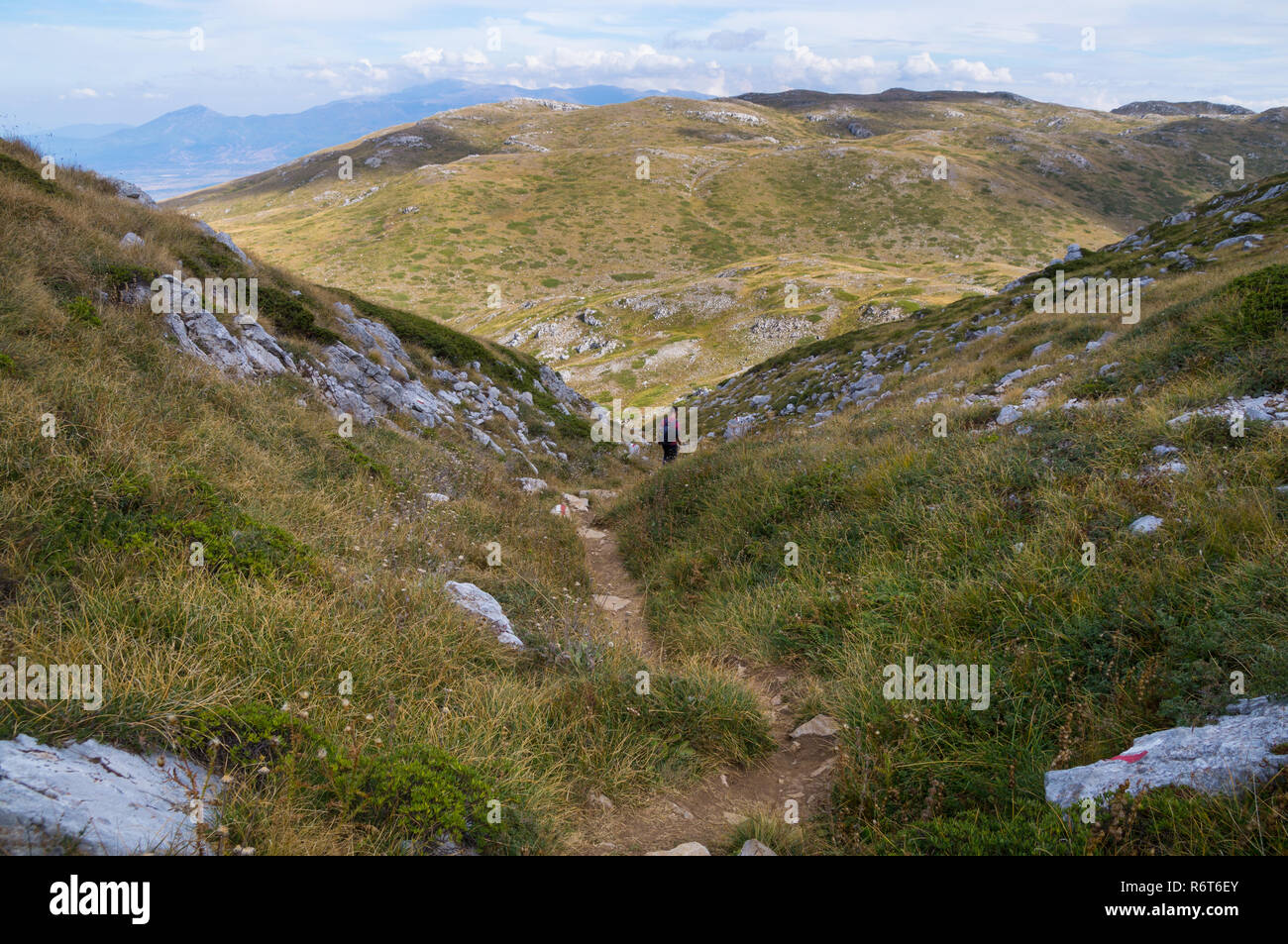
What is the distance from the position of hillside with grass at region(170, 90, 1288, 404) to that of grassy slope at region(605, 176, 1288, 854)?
3619 cm

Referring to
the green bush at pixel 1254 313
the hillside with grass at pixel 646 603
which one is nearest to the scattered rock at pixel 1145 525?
the hillside with grass at pixel 646 603

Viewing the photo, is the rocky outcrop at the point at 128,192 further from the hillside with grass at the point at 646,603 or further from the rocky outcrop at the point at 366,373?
the rocky outcrop at the point at 366,373

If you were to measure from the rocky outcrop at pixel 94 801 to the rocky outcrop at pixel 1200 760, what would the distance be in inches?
186

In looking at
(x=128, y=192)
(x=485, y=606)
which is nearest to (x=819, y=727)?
(x=485, y=606)

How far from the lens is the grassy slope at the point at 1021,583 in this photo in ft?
12.6

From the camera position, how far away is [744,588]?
7785mm

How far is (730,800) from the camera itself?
456 centimetres

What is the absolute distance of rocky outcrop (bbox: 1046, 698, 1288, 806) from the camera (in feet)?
10.5

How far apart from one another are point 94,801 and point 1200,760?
568cm

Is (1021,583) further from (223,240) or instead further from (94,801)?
(223,240)

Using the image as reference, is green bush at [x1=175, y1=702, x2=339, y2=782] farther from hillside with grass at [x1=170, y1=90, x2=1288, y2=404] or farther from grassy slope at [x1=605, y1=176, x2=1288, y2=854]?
hillside with grass at [x1=170, y1=90, x2=1288, y2=404]
